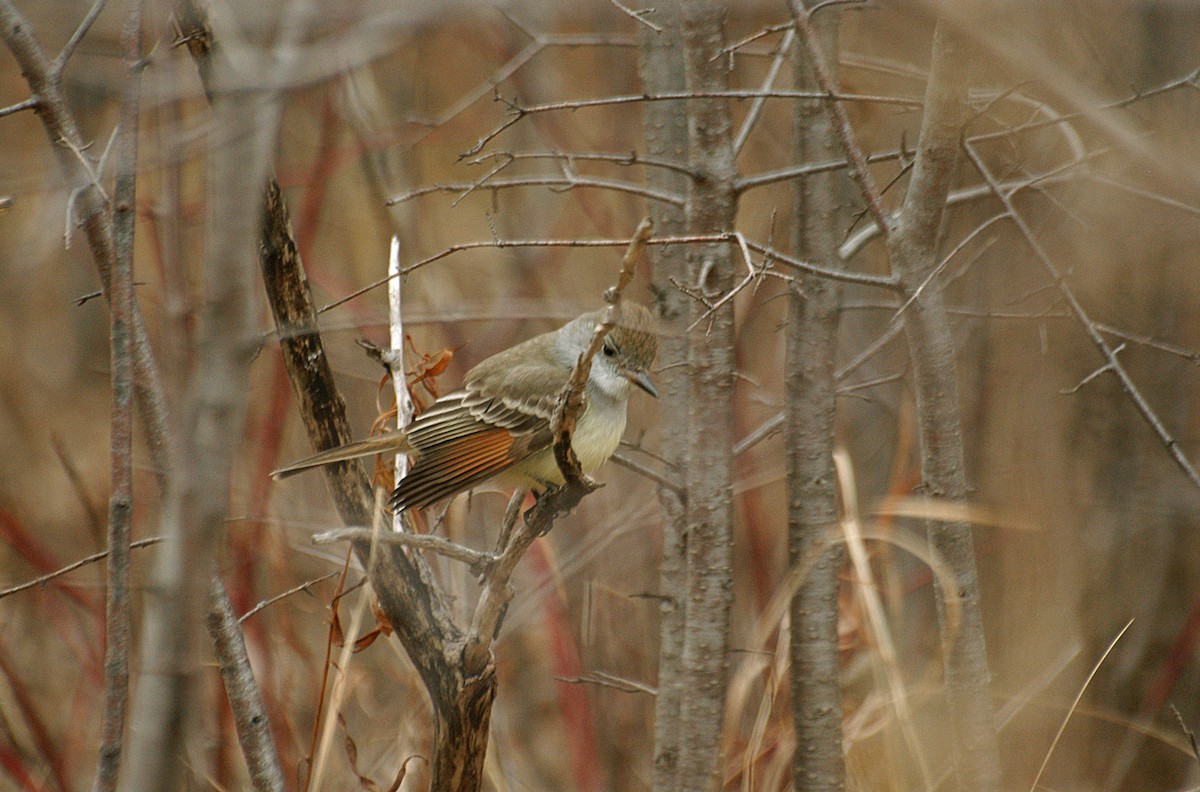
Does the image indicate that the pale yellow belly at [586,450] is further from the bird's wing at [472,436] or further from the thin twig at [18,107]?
the thin twig at [18,107]

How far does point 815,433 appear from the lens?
3102 mm

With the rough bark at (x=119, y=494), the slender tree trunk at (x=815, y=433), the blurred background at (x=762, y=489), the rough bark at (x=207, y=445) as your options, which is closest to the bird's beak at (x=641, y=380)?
the blurred background at (x=762, y=489)

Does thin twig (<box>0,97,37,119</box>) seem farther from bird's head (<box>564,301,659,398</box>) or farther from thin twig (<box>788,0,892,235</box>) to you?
bird's head (<box>564,301,659,398</box>)

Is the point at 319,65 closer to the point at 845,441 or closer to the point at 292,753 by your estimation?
the point at 292,753

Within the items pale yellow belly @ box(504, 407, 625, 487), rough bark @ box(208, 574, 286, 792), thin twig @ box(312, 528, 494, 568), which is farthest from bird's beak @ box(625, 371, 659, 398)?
rough bark @ box(208, 574, 286, 792)

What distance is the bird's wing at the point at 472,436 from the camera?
3.16 metres

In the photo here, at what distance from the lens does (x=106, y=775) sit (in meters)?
1.95

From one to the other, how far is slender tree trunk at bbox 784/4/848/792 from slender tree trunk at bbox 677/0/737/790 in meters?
0.26

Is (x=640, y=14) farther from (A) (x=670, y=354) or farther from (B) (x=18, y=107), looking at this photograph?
(B) (x=18, y=107)

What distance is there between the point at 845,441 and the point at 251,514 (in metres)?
2.65

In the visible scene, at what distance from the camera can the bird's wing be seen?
3160mm

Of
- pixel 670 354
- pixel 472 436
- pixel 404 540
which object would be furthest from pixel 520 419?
pixel 404 540

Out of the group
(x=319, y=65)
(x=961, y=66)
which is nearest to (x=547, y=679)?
(x=961, y=66)

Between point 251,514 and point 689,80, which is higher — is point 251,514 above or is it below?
below
